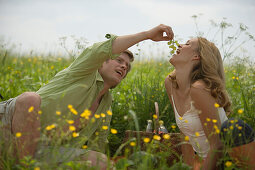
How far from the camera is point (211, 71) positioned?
8.54 ft

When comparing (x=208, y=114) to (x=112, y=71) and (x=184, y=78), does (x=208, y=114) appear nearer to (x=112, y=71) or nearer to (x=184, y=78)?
(x=184, y=78)

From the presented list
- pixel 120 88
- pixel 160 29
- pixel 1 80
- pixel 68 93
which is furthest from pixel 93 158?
pixel 1 80

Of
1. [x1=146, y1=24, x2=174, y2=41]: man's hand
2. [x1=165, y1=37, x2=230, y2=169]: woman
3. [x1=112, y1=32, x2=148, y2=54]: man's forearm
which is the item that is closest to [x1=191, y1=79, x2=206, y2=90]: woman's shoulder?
[x1=165, y1=37, x2=230, y2=169]: woman

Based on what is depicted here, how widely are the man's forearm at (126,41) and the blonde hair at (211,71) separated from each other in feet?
2.24

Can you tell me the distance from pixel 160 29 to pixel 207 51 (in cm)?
60

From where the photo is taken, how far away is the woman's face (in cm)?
269

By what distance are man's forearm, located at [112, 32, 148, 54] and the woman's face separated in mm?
494

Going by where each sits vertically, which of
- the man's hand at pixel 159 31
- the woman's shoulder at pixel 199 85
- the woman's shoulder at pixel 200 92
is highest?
the man's hand at pixel 159 31

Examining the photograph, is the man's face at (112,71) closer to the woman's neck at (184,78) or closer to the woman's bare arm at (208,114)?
the woman's neck at (184,78)

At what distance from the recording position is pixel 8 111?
2266mm

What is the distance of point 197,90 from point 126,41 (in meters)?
0.75

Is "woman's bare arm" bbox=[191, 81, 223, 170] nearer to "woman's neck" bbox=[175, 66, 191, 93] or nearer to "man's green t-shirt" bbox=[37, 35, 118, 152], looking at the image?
"woman's neck" bbox=[175, 66, 191, 93]

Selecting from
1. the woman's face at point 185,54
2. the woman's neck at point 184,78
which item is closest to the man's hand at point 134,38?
the woman's face at point 185,54

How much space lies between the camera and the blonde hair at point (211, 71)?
253 cm
